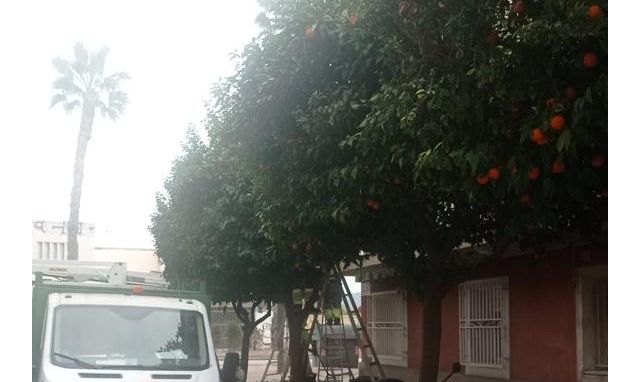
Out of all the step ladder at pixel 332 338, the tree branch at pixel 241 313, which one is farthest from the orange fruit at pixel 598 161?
the tree branch at pixel 241 313

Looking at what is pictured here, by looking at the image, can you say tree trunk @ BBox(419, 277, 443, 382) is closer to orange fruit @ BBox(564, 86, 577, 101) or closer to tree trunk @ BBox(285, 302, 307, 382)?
orange fruit @ BBox(564, 86, 577, 101)

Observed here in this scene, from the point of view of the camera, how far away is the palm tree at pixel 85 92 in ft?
95.5

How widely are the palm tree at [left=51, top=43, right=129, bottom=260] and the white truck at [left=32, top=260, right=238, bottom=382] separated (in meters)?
22.5

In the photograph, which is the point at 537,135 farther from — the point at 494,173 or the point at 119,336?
the point at 119,336

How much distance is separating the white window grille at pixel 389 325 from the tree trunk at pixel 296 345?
2.21m

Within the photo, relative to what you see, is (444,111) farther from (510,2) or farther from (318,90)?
(318,90)

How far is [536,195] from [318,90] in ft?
9.13

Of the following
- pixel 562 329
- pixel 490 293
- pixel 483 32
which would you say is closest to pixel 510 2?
pixel 483 32

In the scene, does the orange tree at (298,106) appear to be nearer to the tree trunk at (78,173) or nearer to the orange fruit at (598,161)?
the orange fruit at (598,161)

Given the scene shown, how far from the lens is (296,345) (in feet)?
54.6

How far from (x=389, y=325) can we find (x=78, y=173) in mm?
16917

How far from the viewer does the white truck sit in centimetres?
698

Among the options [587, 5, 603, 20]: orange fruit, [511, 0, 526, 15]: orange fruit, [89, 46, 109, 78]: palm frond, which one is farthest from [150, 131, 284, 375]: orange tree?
[89, 46, 109, 78]: palm frond

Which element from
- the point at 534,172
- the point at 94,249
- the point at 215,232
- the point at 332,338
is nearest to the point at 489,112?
the point at 534,172
